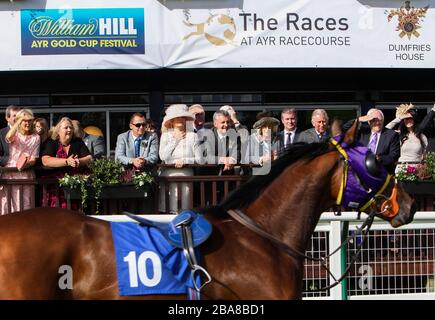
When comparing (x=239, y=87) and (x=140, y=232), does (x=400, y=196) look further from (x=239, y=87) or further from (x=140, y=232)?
(x=239, y=87)

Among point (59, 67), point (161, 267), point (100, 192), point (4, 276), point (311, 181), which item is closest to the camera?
point (4, 276)

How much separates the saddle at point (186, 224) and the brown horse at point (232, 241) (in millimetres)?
93

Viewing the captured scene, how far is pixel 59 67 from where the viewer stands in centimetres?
1002

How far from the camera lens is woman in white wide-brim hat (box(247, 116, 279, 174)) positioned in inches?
301

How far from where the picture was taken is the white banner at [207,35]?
393 inches

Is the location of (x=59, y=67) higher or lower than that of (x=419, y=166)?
higher

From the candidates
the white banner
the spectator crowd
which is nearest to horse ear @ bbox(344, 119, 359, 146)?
the spectator crowd

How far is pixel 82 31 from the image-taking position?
10008 mm

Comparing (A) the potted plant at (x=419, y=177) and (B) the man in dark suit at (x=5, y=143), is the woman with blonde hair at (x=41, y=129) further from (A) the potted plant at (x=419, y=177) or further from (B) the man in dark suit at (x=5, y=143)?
(A) the potted plant at (x=419, y=177)

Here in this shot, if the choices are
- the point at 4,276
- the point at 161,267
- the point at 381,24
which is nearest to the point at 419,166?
the point at 381,24

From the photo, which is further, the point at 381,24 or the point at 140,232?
the point at 381,24

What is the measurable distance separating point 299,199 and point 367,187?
463 mm

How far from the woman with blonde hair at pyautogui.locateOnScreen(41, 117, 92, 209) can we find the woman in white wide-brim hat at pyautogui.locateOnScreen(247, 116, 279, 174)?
5.93 ft
